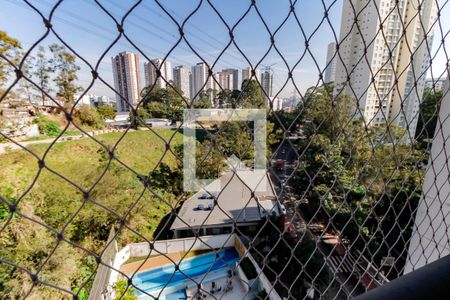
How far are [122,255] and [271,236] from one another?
3.28m

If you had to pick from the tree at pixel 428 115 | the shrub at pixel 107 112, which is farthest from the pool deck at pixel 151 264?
the tree at pixel 428 115

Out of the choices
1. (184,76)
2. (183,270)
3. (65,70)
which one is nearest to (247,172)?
(184,76)

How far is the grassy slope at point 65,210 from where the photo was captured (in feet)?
10.0

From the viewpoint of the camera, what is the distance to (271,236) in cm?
395

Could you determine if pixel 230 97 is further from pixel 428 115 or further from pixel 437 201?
pixel 428 115

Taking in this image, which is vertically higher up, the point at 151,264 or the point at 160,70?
the point at 160,70

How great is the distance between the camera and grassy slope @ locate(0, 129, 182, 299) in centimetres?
306

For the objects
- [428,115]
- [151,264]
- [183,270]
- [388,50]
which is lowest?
[151,264]

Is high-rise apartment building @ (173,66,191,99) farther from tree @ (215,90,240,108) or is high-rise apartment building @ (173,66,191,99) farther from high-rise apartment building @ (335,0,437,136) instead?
high-rise apartment building @ (335,0,437,136)

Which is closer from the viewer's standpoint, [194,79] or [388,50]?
[388,50]

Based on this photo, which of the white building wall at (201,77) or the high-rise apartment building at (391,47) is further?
the high-rise apartment building at (391,47)

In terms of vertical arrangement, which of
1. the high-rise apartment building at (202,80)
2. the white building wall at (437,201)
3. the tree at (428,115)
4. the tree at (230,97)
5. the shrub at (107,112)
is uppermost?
the high-rise apartment building at (202,80)

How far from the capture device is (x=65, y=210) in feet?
14.4

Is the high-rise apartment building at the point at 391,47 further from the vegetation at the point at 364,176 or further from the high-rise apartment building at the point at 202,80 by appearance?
the high-rise apartment building at the point at 202,80
